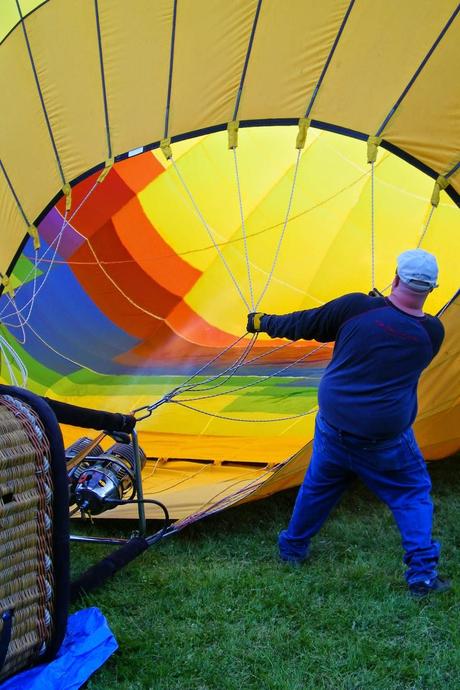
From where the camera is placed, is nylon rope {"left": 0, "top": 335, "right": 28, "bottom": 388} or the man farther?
nylon rope {"left": 0, "top": 335, "right": 28, "bottom": 388}

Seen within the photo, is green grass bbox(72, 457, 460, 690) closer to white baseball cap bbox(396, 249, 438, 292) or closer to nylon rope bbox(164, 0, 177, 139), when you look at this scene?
white baseball cap bbox(396, 249, 438, 292)

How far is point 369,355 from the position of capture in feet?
7.98

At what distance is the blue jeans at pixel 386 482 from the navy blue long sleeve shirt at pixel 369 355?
0.07 metres

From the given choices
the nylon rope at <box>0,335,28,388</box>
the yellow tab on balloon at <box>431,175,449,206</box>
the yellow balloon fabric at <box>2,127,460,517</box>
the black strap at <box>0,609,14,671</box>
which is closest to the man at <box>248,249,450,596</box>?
the yellow tab on balloon at <box>431,175,449,206</box>

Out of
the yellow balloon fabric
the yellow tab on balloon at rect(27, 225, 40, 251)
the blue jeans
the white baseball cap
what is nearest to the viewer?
the white baseball cap

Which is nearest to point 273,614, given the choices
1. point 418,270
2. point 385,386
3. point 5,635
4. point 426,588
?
point 426,588

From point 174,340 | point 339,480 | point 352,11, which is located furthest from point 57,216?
point 339,480

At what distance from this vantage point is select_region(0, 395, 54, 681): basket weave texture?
1809 millimetres

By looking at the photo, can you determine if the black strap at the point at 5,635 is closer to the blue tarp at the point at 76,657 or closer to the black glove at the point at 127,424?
the blue tarp at the point at 76,657

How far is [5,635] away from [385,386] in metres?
1.32

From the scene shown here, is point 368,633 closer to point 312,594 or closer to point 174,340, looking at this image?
point 312,594

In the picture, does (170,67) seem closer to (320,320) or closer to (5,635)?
(320,320)

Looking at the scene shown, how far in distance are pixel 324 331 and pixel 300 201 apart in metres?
2.04

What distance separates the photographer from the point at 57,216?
4.35m
